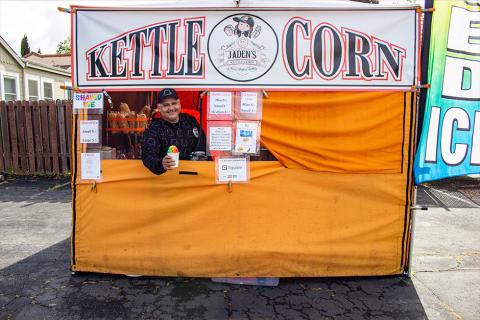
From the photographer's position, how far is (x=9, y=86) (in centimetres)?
1677

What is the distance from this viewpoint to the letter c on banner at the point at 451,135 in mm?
3848

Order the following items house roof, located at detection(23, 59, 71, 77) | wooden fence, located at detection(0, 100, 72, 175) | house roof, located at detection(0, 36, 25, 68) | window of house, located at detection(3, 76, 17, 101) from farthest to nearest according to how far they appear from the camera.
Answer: house roof, located at detection(23, 59, 71, 77) → window of house, located at detection(3, 76, 17, 101) → house roof, located at detection(0, 36, 25, 68) → wooden fence, located at detection(0, 100, 72, 175)

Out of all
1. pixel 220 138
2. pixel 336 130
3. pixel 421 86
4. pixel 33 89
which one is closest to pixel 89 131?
pixel 220 138

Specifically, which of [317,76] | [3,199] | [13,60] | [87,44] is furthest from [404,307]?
[13,60]

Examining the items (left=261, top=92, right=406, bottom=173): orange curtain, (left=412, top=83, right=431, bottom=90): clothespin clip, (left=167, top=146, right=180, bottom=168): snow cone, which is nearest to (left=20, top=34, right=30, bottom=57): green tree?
(left=167, top=146, right=180, bottom=168): snow cone

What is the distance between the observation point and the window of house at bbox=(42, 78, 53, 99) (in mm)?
19191

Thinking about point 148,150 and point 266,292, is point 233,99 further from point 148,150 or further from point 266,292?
point 266,292

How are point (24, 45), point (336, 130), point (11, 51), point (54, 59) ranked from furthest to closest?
1. point (24, 45)
2. point (54, 59)
3. point (11, 51)
4. point (336, 130)

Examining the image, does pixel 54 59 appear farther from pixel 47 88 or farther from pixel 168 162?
pixel 168 162

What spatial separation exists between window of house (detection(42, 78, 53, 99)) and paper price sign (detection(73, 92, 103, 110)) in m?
17.4

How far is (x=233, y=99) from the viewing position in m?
3.84

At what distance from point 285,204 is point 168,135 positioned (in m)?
1.43

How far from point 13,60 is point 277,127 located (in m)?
16.9

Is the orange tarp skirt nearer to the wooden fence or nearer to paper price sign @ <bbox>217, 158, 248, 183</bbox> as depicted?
paper price sign @ <bbox>217, 158, 248, 183</bbox>
